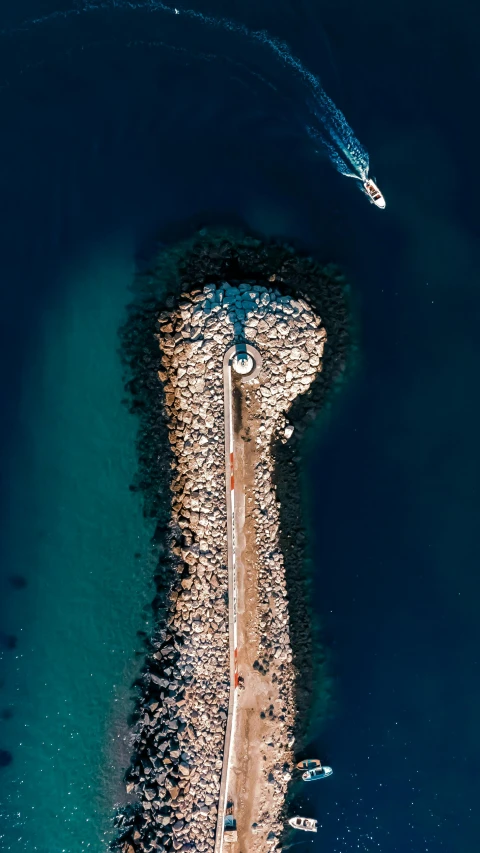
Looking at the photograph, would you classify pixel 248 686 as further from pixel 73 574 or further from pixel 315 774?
pixel 73 574

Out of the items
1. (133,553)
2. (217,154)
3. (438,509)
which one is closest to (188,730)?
(133,553)

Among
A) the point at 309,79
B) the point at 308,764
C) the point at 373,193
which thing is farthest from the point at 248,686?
the point at 309,79

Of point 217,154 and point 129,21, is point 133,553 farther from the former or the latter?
point 129,21

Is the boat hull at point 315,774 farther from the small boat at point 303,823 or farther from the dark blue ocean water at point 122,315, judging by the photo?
the small boat at point 303,823

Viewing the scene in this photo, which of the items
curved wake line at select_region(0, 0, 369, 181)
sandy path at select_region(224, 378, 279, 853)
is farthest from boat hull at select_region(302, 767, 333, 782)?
curved wake line at select_region(0, 0, 369, 181)

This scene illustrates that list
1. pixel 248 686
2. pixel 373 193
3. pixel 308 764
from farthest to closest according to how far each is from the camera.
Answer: pixel 373 193 → pixel 308 764 → pixel 248 686

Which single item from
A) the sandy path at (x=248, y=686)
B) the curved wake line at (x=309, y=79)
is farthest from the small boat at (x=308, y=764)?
the curved wake line at (x=309, y=79)

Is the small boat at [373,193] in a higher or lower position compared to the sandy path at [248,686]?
higher
